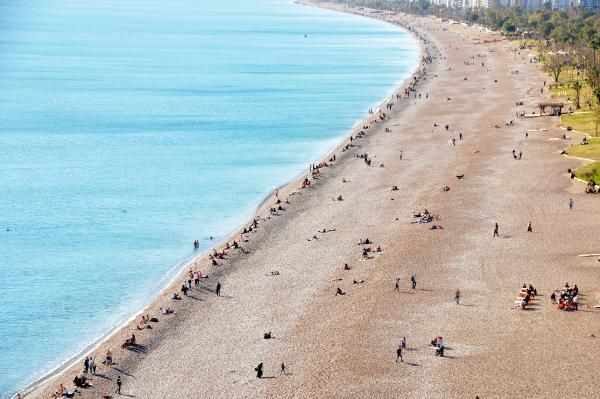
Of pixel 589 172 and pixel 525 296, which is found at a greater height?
pixel 589 172

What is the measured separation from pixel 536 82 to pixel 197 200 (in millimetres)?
66628

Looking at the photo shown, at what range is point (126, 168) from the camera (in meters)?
81.4

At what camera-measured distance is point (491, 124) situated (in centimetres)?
9350

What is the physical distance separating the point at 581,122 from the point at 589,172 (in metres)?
21.9

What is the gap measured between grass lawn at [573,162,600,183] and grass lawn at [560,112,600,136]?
13934mm

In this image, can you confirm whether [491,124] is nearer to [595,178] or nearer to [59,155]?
[595,178]

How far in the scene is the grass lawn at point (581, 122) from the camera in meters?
83.2

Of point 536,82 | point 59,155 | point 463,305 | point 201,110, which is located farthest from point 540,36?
point 463,305

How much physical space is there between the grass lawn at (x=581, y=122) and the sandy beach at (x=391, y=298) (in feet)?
25.1

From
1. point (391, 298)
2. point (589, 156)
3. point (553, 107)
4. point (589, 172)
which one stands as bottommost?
point (391, 298)

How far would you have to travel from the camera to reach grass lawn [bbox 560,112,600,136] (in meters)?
83.2

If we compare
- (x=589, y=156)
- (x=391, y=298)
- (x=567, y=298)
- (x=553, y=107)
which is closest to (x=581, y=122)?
(x=553, y=107)

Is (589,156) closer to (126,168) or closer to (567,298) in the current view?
(567,298)

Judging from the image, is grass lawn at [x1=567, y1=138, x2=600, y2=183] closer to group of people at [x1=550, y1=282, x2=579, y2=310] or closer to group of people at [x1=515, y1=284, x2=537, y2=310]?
group of people at [x1=550, y1=282, x2=579, y2=310]
